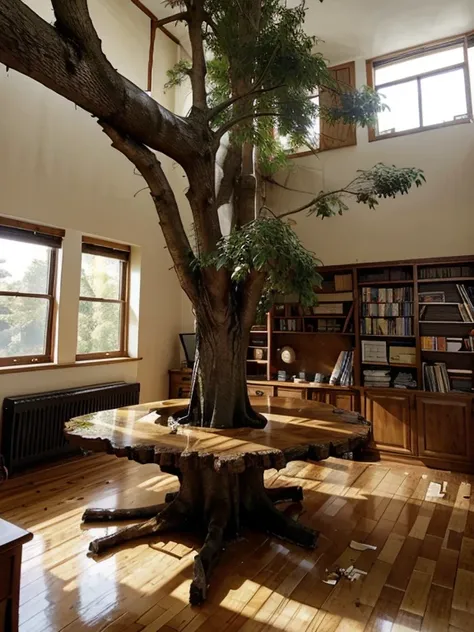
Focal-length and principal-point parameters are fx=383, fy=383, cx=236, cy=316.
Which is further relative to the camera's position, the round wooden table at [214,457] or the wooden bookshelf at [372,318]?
the wooden bookshelf at [372,318]

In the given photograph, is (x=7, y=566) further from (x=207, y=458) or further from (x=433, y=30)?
(x=433, y=30)

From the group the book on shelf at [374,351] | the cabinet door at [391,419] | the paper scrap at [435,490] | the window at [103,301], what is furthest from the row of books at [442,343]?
the window at [103,301]

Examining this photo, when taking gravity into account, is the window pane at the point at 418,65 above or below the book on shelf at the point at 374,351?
above

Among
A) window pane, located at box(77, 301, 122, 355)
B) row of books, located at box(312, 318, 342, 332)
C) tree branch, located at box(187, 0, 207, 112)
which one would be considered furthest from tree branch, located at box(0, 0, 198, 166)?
row of books, located at box(312, 318, 342, 332)

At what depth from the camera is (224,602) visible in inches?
68.0

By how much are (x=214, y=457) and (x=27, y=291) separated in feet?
8.89

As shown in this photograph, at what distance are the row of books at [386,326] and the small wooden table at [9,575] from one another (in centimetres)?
356

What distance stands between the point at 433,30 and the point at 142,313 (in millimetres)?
4518

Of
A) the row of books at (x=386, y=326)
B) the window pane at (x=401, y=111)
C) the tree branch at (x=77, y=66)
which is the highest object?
the window pane at (x=401, y=111)

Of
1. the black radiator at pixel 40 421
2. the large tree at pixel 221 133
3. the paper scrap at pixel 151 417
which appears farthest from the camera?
the black radiator at pixel 40 421

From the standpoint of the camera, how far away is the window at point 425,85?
410 centimetres

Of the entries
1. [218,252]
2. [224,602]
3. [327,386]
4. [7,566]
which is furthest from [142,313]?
[7,566]

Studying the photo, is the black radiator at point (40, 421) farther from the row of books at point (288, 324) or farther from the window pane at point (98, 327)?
the row of books at point (288, 324)

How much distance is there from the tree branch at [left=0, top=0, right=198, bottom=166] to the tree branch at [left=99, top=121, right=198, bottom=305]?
75mm
